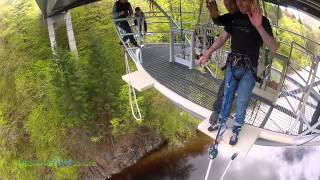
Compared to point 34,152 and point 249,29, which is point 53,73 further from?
point 249,29

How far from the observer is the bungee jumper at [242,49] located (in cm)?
440

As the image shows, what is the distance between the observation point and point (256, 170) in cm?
1494

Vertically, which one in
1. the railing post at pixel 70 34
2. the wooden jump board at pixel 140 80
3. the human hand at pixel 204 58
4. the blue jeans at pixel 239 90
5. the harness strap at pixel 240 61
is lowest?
the railing post at pixel 70 34

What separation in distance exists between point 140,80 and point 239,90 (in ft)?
11.4

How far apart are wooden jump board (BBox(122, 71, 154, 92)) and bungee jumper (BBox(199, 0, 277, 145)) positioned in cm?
285

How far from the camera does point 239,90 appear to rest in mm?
5094

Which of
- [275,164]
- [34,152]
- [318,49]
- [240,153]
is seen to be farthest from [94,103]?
[318,49]

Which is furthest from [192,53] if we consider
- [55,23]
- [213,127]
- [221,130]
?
→ [55,23]

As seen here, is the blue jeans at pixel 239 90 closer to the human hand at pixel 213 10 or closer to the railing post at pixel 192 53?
the human hand at pixel 213 10

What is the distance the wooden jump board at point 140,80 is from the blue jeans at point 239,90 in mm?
2882

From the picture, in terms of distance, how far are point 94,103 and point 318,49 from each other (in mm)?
19277

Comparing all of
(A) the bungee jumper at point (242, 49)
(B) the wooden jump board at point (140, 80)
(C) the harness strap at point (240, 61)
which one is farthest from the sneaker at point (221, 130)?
(B) the wooden jump board at point (140, 80)

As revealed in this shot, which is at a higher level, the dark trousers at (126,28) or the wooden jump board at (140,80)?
the dark trousers at (126,28)

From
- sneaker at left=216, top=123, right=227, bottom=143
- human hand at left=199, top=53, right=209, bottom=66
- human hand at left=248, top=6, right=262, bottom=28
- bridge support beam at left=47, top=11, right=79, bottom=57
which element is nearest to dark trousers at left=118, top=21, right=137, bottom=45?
bridge support beam at left=47, top=11, right=79, bottom=57
